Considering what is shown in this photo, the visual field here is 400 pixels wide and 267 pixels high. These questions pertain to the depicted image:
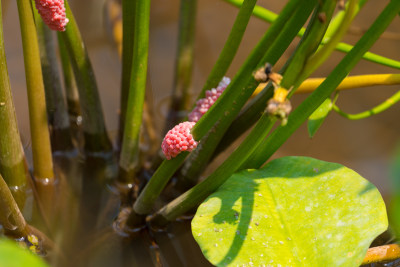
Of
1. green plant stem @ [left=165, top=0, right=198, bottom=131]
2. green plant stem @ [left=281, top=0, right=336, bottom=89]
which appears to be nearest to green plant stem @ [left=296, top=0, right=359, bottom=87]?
green plant stem @ [left=281, top=0, right=336, bottom=89]

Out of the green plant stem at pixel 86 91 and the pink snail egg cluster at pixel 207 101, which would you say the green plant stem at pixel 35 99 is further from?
the pink snail egg cluster at pixel 207 101

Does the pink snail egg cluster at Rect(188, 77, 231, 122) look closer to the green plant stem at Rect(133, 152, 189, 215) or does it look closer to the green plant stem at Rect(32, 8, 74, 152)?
the green plant stem at Rect(133, 152, 189, 215)

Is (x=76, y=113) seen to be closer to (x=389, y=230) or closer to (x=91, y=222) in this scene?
(x=91, y=222)

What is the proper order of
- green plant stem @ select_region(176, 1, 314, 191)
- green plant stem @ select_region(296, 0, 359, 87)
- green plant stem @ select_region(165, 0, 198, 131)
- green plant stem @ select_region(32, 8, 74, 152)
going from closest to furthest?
green plant stem @ select_region(296, 0, 359, 87), green plant stem @ select_region(176, 1, 314, 191), green plant stem @ select_region(32, 8, 74, 152), green plant stem @ select_region(165, 0, 198, 131)

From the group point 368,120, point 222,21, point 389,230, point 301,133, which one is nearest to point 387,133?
point 368,120

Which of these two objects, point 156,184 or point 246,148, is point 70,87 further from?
point 246,148

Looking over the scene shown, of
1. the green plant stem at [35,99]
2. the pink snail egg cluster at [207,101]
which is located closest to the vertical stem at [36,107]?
the green plant stem at [35,99]
